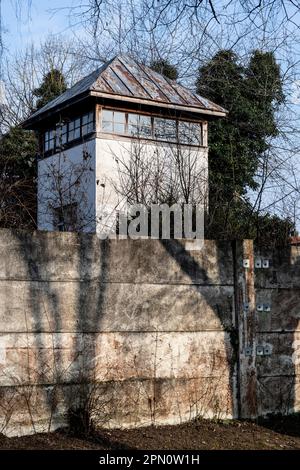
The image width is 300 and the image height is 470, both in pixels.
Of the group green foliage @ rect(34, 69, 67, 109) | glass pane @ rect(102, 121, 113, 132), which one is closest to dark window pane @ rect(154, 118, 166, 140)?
glass pane @ rect(102, 121, 113, 132)

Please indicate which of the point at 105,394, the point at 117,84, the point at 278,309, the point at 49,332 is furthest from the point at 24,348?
the point at 117,84

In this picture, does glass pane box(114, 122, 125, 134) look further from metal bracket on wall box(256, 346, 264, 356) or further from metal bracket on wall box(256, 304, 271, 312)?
metal bracket on wall box(256, 346, 264, 356)

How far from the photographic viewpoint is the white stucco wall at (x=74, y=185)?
15.0m

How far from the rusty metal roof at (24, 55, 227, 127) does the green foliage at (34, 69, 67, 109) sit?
7042 millimetres

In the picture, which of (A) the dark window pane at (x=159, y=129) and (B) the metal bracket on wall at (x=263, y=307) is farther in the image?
(A) the dark window pane at (x=159, y=129)

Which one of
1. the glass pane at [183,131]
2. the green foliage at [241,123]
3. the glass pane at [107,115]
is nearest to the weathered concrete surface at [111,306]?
the green foliage at [241,123]

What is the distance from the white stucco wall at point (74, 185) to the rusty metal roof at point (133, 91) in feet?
4.65

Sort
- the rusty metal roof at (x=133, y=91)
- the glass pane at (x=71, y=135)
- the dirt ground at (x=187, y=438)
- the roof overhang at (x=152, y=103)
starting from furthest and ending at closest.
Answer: the glass pane at (x=71, y=135) < the rusty metal roof at (x=133, y=91) < the roof overhang at (x=152, y=103) < the dirt ground at (x=187, y=438)

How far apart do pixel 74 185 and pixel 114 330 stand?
925cm

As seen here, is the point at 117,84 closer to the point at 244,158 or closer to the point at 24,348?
the point at 244,158

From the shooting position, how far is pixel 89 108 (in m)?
18.4

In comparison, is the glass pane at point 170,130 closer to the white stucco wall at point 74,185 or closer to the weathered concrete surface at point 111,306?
the white stucco wall at point 74,185

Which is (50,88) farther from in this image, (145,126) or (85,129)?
(145,126)

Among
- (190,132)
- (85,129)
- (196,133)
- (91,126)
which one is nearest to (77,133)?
(85,129)
